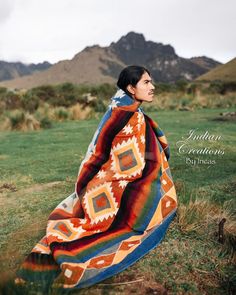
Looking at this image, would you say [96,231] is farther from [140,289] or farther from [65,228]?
[140,289]

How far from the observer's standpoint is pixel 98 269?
3.12 metres

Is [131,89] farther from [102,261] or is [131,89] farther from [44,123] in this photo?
[44,123]

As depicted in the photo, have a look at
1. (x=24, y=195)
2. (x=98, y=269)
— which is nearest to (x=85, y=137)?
(x=24, y=195)

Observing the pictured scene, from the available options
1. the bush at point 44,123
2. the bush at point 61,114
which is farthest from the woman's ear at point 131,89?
the bush at point 61,114

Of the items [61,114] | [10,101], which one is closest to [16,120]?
[61,114]

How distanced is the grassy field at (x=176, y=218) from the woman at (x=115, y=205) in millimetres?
151

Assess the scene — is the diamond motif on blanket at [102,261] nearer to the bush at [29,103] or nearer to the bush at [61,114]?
the bush at [61,114]

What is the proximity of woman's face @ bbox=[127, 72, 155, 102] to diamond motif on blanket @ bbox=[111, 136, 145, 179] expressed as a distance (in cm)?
38

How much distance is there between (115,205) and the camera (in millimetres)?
3643

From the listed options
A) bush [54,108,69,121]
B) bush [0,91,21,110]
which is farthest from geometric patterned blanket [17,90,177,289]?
bush [0,91,21,110]

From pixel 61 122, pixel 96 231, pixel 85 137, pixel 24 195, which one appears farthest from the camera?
pixel 61 122

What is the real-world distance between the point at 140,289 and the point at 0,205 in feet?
8.42

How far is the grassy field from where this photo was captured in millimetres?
3125

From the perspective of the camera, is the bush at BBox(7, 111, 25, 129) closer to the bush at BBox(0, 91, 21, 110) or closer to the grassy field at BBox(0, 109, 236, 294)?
the grassy field at BBox(0, 109, 236, 294)
